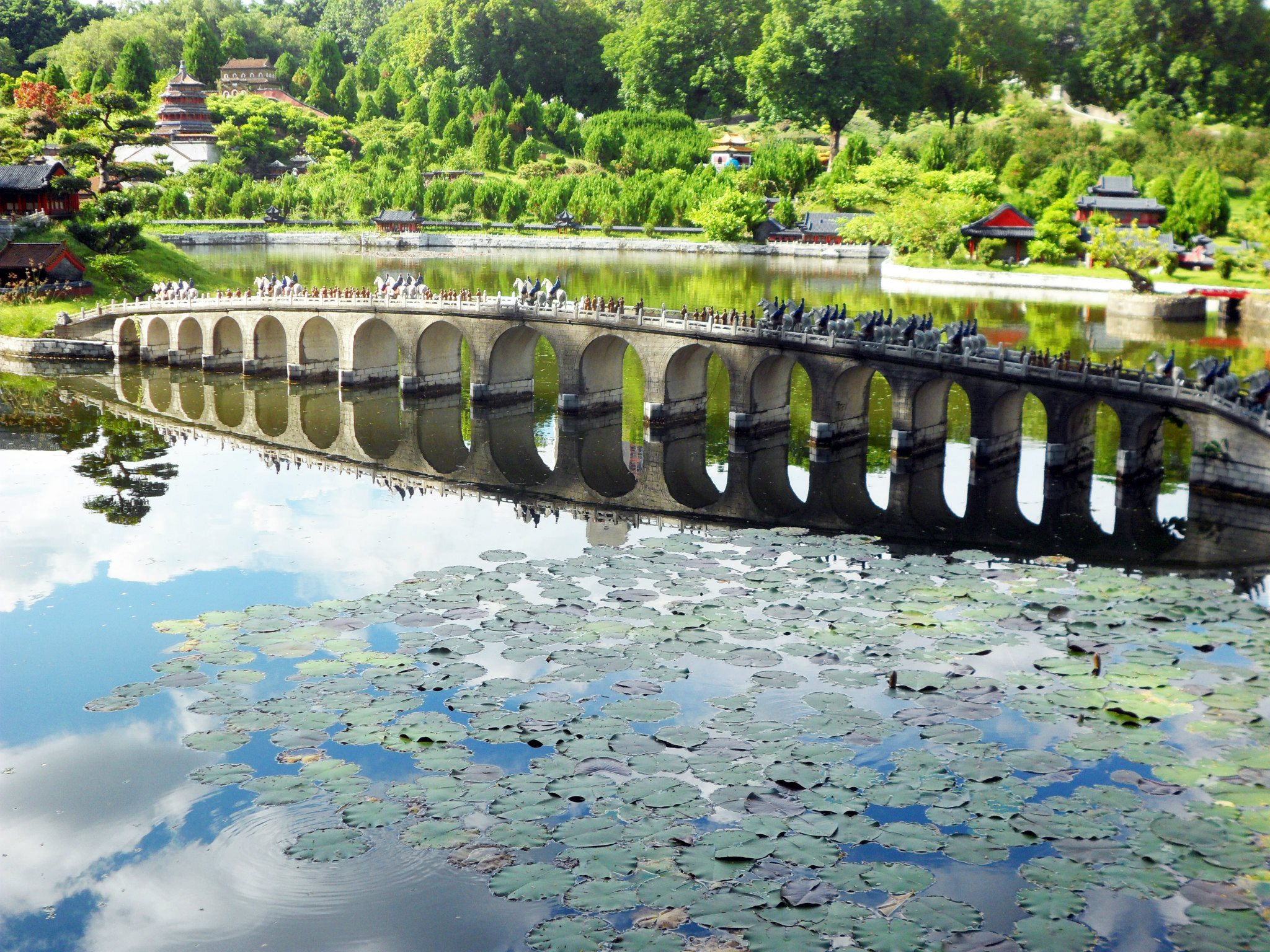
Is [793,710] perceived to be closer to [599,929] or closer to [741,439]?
[599,929]

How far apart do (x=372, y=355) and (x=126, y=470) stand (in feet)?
67.7

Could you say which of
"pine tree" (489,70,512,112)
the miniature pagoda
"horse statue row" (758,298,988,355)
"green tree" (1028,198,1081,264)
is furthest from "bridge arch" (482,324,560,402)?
"pine tree" (489,70,512,112)

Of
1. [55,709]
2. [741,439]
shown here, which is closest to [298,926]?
[55,709]

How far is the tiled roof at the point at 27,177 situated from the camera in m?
98.0

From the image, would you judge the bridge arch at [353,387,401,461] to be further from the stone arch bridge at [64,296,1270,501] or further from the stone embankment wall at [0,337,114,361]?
the stone embankment wall at [0,337,114,361]

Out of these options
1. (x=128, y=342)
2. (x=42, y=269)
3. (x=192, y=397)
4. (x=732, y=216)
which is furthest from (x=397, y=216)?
(x=192, y=397)

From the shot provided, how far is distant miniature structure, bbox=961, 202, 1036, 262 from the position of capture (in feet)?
405

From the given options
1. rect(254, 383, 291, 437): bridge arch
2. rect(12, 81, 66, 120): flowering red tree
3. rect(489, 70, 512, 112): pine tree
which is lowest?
rect(254, 383, 291, 437): bridge arch

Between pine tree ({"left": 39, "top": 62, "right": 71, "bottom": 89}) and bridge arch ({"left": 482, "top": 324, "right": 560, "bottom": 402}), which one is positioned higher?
pine tree ({"left": 39, "top": 62, "right": 71, "bottom": 89})

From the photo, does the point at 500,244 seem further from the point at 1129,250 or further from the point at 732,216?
the point at 1129,250

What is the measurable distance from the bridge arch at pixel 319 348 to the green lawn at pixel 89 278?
21212 mm

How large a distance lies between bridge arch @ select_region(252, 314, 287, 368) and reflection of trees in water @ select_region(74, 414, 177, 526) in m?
11.3

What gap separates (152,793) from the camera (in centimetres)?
3034

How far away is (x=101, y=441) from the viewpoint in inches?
2606
